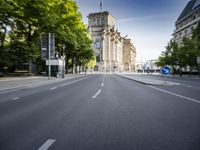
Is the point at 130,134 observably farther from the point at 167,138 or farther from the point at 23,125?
the point at 23,125

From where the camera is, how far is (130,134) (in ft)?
13.1

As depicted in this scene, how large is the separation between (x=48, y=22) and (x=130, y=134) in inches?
1000

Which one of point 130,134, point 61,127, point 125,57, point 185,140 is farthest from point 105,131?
point 125,57

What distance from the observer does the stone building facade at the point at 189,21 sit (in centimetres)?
5759

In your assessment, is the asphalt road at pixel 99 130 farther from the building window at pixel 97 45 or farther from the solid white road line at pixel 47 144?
the building window at pixel 97 45

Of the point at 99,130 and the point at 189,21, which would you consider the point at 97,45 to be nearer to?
the point at 189,21

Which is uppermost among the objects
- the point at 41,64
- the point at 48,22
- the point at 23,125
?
the point at 48,22

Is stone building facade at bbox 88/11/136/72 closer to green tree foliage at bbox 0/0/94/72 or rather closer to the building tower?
the building tower

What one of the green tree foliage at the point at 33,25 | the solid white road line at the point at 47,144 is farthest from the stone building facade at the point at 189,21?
the solid white road line at the point at 47,144

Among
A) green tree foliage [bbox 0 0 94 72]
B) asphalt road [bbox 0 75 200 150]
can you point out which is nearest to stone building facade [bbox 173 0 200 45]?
green tree foliage [bbox 0 0 94 72]

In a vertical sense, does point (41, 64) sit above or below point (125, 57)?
below

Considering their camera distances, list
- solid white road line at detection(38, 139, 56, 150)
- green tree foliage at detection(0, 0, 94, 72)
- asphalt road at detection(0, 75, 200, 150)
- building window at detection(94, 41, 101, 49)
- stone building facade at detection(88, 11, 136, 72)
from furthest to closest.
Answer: building window at detection(94, 41, 101, 49)
stone building facade at detection(88, 11, 136, 72)
green tree foliage at detection(0, 0, 94, 72)
asphalt road at detection(0, 75, 200, 150)
solid white road line at detection(38, 139, 56, 150)

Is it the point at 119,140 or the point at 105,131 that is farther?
the point at 105,131

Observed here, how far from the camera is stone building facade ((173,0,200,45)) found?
5759cm
